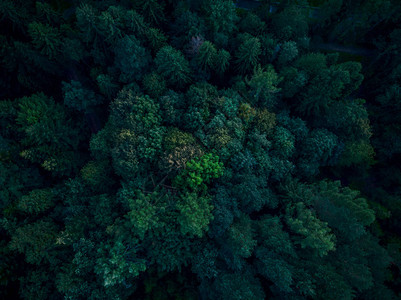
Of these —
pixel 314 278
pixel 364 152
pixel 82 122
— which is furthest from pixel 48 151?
pixel 364 152

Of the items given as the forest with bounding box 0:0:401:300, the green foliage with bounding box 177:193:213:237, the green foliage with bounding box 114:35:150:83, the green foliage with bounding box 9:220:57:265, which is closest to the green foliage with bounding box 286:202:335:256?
the forest with bounding box 0:0:401:300

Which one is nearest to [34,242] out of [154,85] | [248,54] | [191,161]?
[191,161]

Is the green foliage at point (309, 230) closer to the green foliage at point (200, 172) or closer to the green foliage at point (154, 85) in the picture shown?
the green foliage at point (200, 172)

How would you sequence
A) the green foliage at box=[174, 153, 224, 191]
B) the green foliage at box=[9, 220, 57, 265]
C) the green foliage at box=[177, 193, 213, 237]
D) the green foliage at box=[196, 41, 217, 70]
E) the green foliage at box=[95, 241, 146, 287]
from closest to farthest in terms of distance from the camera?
the green foliage at box=[95, 241, 146, 287]
the green foliage at box=[177, 193, 213, 237]
the green foliage at box=[9, 220, 57, 265]
the green foliage at box=[174, 153, 224, 191]
the green foliage at box=[196, 41, 217, 70]

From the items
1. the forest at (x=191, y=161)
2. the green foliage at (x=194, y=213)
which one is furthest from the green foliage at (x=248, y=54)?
the green foliage at (x=194, y=213)

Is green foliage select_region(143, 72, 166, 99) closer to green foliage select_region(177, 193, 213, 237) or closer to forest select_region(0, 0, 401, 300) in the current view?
forest select_region(0, 0, 401, 300)

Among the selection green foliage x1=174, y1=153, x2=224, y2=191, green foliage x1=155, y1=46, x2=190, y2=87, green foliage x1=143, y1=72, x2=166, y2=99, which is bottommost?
green foliage x1=174, y1=153, x2=224, y2=191

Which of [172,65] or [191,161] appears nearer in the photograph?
[191,161]

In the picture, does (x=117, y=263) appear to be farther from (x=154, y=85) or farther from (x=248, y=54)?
(x=248, y=54)

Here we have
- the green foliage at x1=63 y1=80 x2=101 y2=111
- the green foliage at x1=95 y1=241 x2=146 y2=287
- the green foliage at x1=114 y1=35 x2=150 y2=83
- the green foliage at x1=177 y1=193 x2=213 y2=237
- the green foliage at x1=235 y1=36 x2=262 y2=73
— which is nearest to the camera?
the green foliage at x1=95 y1=241 x2=146 y2=287
